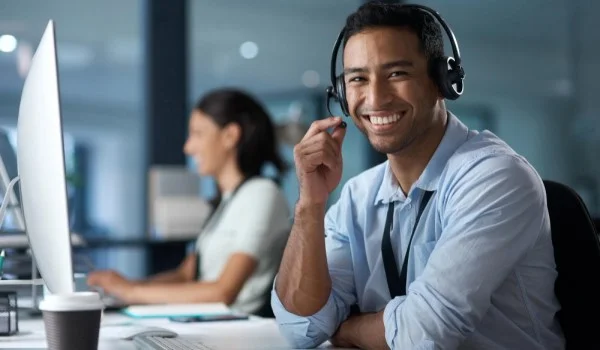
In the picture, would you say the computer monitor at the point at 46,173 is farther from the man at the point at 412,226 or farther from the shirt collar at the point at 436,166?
the shirt collar at the point at 436,166

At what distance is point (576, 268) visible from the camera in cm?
176

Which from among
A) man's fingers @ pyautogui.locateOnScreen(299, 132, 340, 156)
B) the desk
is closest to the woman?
the desk

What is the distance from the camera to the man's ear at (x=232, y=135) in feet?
11.6

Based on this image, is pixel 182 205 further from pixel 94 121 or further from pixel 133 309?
pixel 133 309

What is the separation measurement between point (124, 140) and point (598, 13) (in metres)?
2.92

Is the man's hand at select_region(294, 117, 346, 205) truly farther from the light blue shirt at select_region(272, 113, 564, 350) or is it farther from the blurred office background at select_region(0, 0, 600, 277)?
the blurred office background at select_region(0, 0, 600, 277)

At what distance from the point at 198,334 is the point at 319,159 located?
0.47 metres

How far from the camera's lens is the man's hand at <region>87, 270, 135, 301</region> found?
304cm

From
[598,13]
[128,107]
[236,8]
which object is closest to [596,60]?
[598,13]

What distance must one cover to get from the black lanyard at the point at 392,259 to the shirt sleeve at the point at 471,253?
106 mm

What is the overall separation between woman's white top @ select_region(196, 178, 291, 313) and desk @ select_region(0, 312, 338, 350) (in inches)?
32.7

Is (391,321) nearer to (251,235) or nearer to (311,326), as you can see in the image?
(311,326)

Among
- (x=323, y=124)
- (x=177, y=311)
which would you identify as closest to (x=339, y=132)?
(x=323, y=124)

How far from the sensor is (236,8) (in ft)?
18.0
